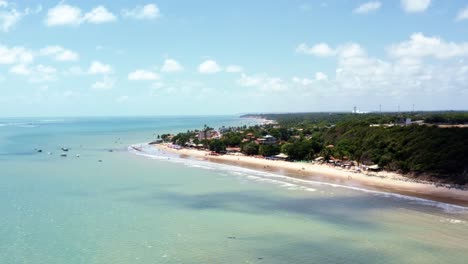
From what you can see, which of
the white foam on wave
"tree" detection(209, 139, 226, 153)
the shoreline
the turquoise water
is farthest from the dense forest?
the turquoise water

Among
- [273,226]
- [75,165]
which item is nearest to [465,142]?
[273,226]

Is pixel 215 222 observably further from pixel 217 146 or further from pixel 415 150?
pixel 217 146

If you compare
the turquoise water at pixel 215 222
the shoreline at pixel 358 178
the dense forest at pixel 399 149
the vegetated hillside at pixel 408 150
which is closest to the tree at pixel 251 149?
the dense forest at pixel 399 149

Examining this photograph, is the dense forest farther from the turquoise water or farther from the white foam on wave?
the turquoise water

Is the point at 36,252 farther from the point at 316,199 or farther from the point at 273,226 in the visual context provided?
the point at 316,199

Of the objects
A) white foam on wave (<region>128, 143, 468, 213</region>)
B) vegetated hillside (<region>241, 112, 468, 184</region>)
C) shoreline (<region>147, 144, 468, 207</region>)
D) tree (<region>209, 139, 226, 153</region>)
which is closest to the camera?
white foam on wave (<region>128, 143, 468, 213</region>)
